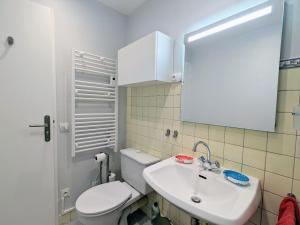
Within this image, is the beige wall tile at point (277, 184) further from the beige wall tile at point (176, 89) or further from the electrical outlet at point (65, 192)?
the electrical outlet at point (65, 192)

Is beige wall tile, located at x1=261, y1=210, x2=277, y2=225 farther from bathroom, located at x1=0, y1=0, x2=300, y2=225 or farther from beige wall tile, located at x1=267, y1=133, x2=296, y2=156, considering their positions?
beige wall tile, located at x1=267, y1=133, x2=296, y2=156

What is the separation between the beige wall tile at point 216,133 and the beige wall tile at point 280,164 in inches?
11.1

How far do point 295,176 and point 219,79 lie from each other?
707 millimetres

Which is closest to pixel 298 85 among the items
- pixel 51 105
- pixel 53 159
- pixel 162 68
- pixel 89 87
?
pixel 162 68

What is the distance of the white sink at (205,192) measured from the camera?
25.7 inches

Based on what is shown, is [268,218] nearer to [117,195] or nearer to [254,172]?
[254,172]

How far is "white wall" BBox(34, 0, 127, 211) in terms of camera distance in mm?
1504

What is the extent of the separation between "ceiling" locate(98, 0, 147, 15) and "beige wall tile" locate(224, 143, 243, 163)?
1.76 m

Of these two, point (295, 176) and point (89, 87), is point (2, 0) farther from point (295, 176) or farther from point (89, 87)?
point (295, 176)

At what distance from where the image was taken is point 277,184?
85 centimetres

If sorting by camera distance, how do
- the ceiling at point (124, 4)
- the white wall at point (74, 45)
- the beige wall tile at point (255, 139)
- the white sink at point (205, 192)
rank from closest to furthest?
1. the white sink at point (205, 192)
2. the beige wall tile at point (255, 139)
3. the white wall at point (74, 45)
4. the ceiling at point (124, 4)

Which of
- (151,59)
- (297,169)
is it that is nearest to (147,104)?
(151,59)

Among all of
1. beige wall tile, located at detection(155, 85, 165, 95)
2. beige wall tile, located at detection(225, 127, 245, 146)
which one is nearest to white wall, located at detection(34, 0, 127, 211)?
beige wall tile, located at detection(155, 85, 165, 95)

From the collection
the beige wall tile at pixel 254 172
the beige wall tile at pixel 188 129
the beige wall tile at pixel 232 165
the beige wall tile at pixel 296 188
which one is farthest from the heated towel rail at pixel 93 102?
the beige wall tile at pixel 296 188
